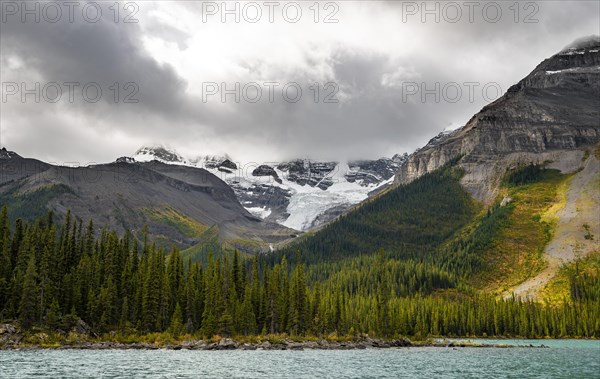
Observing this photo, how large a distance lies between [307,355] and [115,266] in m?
71.5

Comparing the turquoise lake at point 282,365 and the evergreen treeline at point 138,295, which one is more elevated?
the evergreen treeline at point 138,295

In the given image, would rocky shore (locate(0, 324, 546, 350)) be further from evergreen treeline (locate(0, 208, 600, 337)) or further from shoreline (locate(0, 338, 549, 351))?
evergreen treeline (locate(0, 208, 600, 337))

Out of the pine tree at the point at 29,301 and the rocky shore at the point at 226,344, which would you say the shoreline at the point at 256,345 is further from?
the pine tree at the point at 29,301

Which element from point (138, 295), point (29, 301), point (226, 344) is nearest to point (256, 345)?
point (226, 344)

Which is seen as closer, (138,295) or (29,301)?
(29,301)

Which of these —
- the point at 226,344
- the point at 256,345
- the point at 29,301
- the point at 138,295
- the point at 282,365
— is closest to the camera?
the point at 282,365

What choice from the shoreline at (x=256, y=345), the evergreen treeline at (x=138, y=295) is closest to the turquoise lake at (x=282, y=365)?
the shoreline at (x=256, y=345)

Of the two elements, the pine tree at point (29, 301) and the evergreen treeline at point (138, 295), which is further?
the evergreen treeline at point (138, 295)

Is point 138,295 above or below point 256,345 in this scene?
above

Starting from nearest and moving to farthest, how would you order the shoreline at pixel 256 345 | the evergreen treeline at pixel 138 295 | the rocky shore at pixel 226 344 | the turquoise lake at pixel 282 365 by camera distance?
the turquoise lake at pixel 282 365 < the rocky shore at pixel 226 344 < the shoreline at pixel 256 345 < the evergreen treeline at pixel 138 295

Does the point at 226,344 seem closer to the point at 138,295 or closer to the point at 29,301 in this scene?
the point at 138,295

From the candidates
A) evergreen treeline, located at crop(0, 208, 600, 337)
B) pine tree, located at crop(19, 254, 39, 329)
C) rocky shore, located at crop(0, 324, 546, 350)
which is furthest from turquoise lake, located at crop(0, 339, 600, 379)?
evergreen treeline, located at crop(0, 208, 600, 337)

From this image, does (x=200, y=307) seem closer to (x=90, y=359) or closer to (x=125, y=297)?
(x=125, y=297)

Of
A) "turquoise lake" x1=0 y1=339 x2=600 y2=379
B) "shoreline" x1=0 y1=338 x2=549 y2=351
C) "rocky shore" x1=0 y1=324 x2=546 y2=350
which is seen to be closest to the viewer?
"turquoise lake" x1=0 y1=339 x2=600 y2=379
